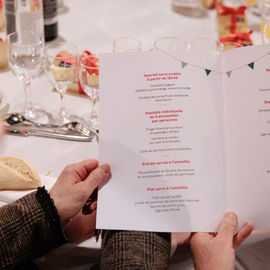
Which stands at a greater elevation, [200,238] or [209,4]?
[209,4]

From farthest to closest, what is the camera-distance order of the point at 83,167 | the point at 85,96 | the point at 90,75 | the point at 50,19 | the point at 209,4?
1. the point at 209,4
2. the point at 50,19
3. the point at 85,96
4. the point at 90,75
5. the point at 83,167

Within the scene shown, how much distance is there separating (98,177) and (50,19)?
0.94m

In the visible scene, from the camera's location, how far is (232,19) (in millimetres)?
1584

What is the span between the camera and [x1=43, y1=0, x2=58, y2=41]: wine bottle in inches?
57.1

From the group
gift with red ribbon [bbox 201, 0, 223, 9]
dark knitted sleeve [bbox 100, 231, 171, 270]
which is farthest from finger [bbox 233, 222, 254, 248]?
gift with red ribbon [bbox 201, 0, 223, 9]

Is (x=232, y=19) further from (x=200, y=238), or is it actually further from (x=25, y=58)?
(x=200, y=238)

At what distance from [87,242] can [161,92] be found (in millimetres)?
339

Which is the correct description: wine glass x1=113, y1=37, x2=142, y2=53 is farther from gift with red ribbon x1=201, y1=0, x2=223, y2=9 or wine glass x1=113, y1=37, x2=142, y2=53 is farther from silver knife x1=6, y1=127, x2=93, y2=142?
gift with red ribbon x1=201, y1=0, x2=223, y2=9

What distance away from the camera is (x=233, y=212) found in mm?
765

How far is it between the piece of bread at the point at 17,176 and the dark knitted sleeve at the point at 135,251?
22 cm

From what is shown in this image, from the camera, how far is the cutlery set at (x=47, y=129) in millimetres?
1095

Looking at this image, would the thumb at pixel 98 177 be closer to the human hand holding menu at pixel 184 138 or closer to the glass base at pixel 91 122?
the human hand holding menu at pixel 184 138

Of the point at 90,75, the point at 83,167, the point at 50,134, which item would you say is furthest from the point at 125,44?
the point at 83,167

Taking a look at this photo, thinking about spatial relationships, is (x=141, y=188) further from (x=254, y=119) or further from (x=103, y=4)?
(x=103, y=4)
